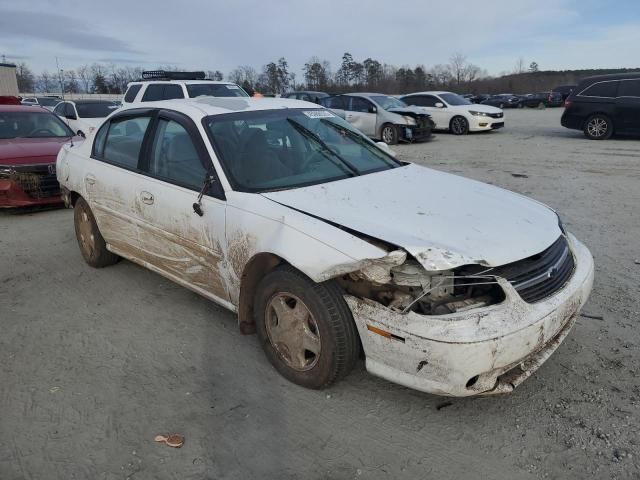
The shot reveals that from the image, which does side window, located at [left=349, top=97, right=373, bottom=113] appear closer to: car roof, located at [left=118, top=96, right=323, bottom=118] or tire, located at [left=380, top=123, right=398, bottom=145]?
tire, located at [left=380, top=123, right=398, bottom=145]

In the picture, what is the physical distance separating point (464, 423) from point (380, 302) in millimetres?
836

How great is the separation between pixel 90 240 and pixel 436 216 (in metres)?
3.61

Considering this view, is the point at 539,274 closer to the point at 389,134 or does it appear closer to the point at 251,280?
the point at 251,280

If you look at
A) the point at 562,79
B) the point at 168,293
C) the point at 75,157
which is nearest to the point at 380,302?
the point at 168,293

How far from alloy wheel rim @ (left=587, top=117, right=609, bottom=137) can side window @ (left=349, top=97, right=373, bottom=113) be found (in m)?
6.44

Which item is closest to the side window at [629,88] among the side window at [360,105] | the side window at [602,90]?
the side window at [602,90]

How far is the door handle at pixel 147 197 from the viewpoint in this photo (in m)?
3.79

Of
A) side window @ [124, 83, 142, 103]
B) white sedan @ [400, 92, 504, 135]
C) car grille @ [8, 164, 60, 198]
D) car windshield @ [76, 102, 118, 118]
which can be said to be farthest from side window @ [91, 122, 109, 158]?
white sedan @ [400, 92, 504, 135]

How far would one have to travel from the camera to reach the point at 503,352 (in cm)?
240

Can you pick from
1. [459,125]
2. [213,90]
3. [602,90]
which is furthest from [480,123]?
[213,90]

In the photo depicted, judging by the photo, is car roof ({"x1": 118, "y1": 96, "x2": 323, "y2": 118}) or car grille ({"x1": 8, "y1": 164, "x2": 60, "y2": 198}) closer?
car roof ({"x1": 118, "y1": 96, "x2": 323, "y2": 118})

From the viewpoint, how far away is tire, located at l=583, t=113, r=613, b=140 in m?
13.9

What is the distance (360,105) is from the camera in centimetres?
1531

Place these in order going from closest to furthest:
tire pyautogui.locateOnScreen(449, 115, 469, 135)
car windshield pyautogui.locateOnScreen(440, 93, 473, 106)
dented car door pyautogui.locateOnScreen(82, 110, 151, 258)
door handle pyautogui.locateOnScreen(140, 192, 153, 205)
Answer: door handle pyautogui.locateOnScreen(140, 192, 153, 205)
dented car door pyautogui.locateOnScreen(82, 110, 151, 258)
tire pyautogui.locateOnScreen(449, 115, 469, 135)
car windshield pyautogui.locateOnScreen(440, 93, 473, 106)
